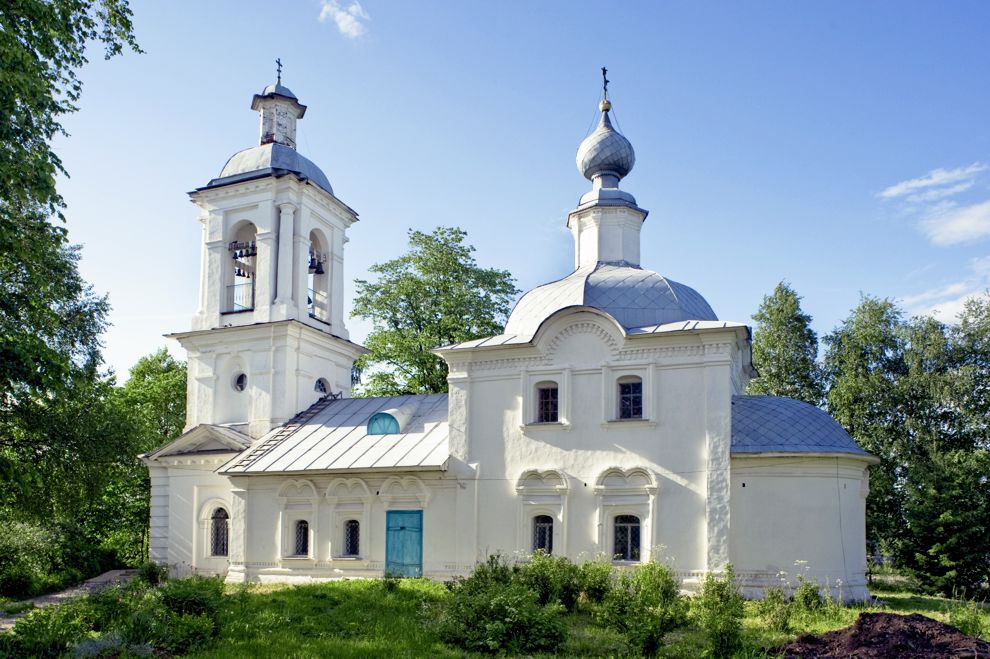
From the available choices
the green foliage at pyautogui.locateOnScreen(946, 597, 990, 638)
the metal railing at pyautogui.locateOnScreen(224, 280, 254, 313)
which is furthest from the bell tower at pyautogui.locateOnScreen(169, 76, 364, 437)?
the green foliage at pyautogui.locateOnScreen(946, 597, 990, 638)

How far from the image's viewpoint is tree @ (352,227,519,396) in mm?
27672

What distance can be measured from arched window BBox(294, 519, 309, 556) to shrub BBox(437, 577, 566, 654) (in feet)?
26.2

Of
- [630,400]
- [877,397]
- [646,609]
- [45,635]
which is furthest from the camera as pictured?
[877,397]

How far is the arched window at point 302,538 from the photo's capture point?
18812 mm

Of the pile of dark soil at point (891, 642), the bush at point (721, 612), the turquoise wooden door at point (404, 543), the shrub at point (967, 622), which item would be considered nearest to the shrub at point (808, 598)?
the bush at point (721, 612)

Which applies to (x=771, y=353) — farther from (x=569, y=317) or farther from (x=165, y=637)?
(x=165, y=637)

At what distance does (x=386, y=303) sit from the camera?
28703 millimetres

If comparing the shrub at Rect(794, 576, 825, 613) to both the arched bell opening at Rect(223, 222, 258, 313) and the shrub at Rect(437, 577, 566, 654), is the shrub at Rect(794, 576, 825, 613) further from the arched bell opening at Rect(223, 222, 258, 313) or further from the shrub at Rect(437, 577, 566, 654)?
the arched bell opening at Rect(223, 222, 258, 313)

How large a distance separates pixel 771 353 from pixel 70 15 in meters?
23.3

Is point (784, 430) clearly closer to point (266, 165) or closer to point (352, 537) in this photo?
point (352, 537)

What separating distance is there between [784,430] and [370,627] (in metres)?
8.30

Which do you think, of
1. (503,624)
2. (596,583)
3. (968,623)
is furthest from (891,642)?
(596,583)

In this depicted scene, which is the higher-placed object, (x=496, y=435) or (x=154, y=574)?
(x=496, y=435)

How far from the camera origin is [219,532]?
2005cm
